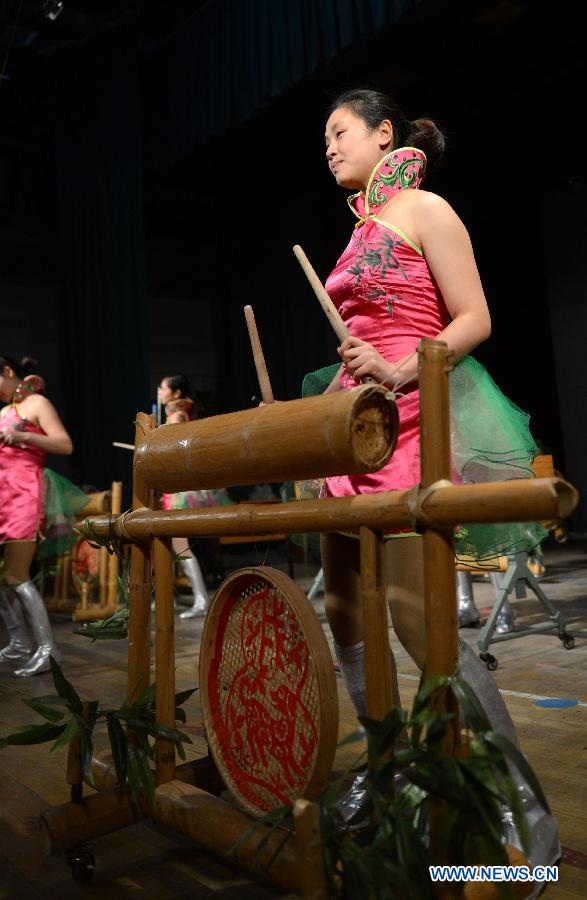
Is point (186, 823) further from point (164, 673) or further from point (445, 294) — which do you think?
point (445, 294)

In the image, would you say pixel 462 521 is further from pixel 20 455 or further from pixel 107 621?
pixel 20 455

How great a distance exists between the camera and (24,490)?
3527 mm

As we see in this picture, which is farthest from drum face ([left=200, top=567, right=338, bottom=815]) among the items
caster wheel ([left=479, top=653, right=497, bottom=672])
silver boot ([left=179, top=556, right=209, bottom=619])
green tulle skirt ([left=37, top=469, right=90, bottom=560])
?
silver boot ([left=179, top=556, right=209, bottom=619])

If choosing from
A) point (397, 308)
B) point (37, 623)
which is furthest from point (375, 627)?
point (37, 623)

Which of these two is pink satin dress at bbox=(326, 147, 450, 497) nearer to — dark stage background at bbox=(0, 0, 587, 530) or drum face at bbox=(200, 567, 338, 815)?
drum face at bbox=(200, 567, 338, 815)

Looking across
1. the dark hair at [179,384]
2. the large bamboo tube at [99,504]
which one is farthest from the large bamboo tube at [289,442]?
the dark hair at [179,384]

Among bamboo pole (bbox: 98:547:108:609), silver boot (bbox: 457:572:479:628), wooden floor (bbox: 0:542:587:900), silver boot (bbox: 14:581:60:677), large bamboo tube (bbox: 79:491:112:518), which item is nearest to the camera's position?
wooden floor (bbox: 0:542:587:900)

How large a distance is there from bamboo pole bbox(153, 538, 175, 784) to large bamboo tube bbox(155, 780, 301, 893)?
39 mm

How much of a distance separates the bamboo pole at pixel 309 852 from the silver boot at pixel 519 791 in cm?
35

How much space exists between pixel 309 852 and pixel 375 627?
0.29 metres

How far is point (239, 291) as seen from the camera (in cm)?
902

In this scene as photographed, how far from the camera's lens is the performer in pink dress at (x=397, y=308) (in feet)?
4.28

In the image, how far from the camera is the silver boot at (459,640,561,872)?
127 centimetres

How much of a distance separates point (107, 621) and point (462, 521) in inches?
42.1
